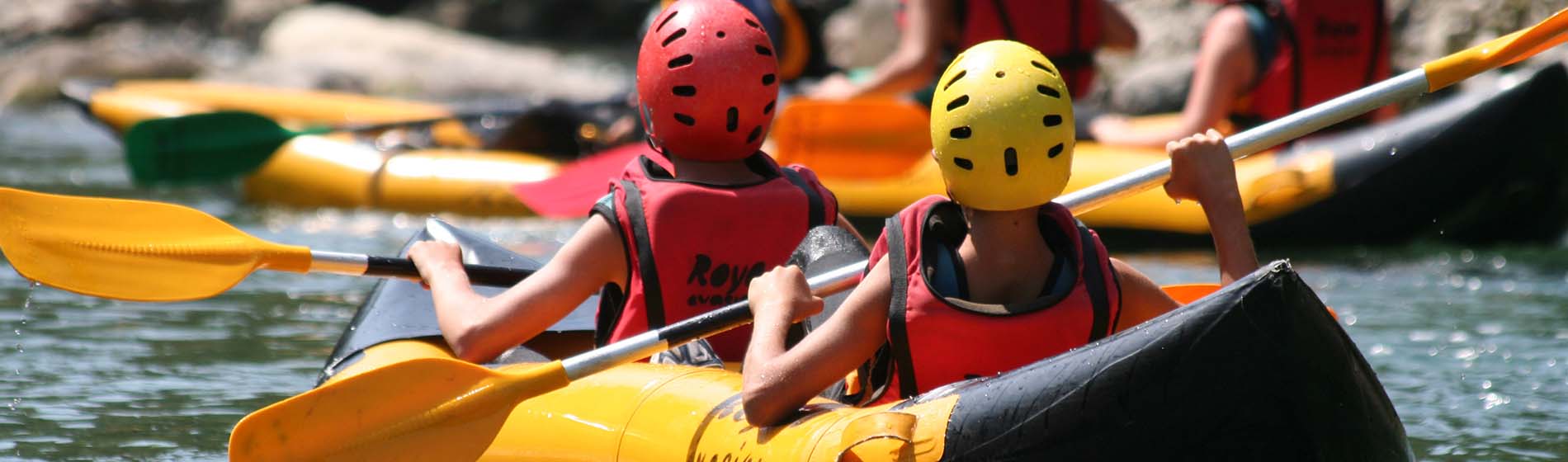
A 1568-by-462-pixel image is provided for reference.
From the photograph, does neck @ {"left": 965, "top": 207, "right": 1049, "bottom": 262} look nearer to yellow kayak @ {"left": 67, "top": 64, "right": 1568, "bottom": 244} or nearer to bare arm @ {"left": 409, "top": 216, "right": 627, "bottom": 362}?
bare arm @ {"left": 409, "top": 216, "right": 627, "bottom": 362}

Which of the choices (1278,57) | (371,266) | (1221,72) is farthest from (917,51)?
(371,266)

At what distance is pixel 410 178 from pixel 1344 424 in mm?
6142

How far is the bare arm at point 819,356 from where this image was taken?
8.56ft

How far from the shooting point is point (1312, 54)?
6.54 meters

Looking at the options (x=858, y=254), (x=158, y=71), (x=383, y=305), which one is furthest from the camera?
(x=158, y=71)

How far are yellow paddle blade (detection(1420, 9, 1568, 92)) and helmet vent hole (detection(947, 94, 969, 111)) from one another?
1.07 metres

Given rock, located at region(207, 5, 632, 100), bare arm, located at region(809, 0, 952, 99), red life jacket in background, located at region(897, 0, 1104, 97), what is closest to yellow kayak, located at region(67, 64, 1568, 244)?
bare arm, located at region(809, 0, 952, 99)

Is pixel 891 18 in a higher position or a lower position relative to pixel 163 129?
higher

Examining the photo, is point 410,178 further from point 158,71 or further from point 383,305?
point 158,71

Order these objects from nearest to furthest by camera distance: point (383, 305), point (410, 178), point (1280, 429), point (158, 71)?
point (1280, 429), point (383, 305), point (410, 178), point (158, 71)

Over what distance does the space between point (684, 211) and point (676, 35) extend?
0.32 metres

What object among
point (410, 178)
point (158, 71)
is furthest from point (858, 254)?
point (158, 71)

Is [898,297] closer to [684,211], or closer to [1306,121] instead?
[684,211]

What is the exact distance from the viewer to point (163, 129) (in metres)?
6.69
